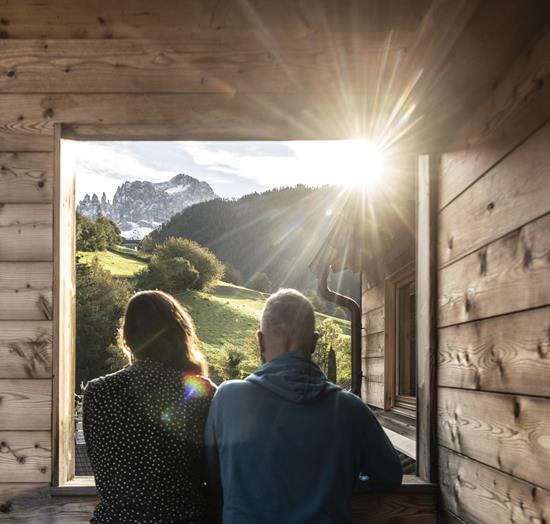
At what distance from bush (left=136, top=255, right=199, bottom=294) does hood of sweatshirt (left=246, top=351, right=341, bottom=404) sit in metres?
42.6

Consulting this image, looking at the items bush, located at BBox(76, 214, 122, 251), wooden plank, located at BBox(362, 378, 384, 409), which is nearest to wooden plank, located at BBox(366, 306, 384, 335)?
wooden plank, located at BBox(362, 378, 384, 409)

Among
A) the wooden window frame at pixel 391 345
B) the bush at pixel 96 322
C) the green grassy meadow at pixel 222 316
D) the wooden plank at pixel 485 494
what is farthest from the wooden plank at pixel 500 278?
the green grassy meadow at pixel 222 316

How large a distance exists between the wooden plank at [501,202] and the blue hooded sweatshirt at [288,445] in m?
0.61

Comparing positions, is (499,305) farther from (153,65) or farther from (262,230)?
(262,230)

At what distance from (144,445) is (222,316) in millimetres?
41940

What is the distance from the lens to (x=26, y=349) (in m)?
2.06

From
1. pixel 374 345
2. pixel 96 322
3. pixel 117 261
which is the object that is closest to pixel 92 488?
pixel 374 345

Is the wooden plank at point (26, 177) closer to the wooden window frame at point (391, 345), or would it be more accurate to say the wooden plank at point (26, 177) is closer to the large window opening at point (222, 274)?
the wooden window frame at point (391, 345)

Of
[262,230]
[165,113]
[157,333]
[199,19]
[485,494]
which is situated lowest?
[485,494]

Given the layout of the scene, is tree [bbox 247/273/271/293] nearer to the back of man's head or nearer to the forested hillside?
the forested hillside

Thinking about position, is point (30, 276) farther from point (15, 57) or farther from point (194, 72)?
point (194, 72)

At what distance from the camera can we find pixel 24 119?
83.6 inches

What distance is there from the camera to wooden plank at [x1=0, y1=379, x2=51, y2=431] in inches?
80.1

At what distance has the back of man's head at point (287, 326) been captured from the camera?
1.57 m
